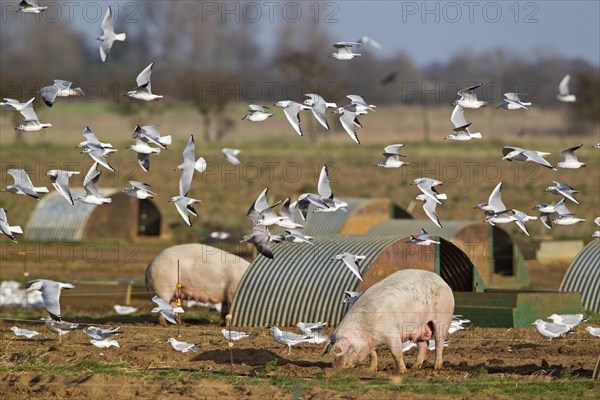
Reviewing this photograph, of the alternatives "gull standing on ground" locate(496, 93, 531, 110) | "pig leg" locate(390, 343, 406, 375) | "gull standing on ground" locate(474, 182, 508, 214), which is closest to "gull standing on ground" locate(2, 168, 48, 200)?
"pig leg" locate(390, 343, 406, 375)

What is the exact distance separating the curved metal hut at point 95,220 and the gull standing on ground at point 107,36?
23.5m

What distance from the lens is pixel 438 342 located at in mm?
16531

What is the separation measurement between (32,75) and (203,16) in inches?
1505

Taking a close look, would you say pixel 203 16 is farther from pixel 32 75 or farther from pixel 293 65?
pixel 32 75

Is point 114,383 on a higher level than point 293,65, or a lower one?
higher

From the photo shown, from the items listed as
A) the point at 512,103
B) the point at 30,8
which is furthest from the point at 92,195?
the point at 512,103

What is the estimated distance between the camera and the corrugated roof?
42.0 m

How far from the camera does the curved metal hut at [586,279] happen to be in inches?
1005

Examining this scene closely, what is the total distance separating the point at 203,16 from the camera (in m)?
104

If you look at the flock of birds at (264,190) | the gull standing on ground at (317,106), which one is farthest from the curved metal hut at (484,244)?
the gull standing on ground at (317,106)

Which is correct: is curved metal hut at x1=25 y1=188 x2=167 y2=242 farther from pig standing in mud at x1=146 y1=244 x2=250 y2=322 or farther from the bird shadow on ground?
the bird shadow on ground

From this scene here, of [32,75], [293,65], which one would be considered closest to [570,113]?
[293,65]

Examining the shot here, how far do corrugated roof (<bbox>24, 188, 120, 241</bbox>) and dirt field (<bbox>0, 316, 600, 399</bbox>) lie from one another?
20741mm

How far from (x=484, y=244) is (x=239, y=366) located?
53.9 ft
